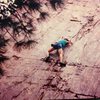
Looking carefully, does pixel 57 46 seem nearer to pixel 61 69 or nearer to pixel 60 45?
pixel 60 45

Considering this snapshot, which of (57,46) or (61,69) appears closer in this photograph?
(61,69)

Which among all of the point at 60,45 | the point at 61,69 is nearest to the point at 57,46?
the point at 60,45

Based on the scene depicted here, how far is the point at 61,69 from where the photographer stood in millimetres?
3502

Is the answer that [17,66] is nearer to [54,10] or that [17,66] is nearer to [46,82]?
[46,82]

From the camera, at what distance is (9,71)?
370 cm

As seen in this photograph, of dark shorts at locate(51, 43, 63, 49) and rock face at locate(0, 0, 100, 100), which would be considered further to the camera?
dark shorts at locate(51, 43, 63, 49)

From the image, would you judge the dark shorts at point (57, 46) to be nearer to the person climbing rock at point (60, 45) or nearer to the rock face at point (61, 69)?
the person climbing rock at point (60, 45)

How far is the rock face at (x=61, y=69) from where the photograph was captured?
3189 mm

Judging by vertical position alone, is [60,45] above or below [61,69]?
above

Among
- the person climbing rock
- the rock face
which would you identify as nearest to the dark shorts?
the person climbing rock

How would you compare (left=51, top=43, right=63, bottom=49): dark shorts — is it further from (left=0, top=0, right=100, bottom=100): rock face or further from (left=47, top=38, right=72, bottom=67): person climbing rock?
(left=0, top=0, right=100, bottom=100): rock face

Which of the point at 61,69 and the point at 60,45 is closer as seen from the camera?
the point at 61,69

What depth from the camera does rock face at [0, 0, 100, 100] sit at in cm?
319

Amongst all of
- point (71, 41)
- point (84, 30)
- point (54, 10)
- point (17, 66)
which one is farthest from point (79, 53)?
point (54, 10)
